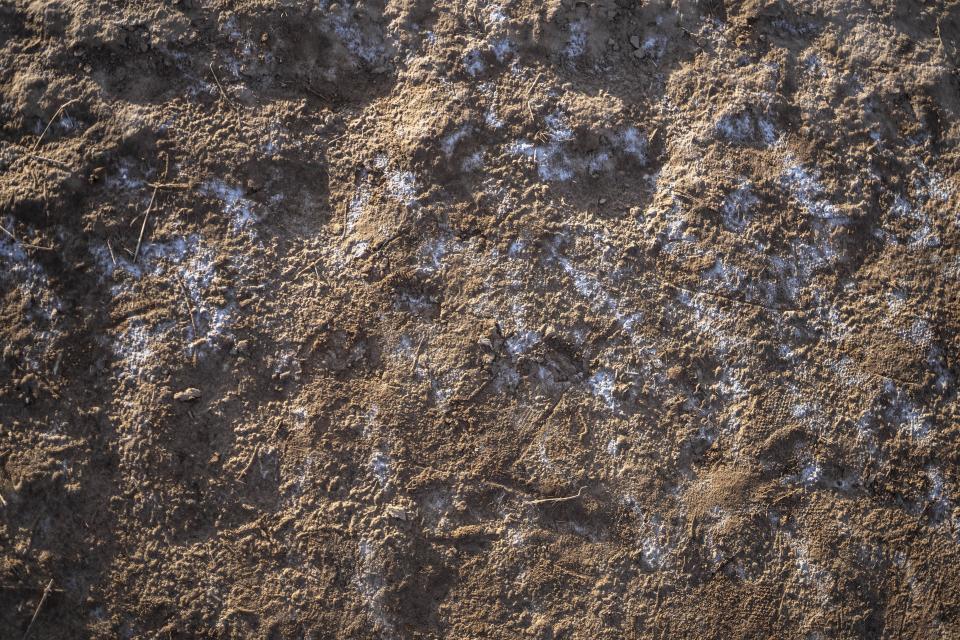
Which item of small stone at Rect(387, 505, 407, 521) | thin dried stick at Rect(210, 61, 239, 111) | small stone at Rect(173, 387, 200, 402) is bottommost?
small stone at Rect(387, 505, 407, 521)

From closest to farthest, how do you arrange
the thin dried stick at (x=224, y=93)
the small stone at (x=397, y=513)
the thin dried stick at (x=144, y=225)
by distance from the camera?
the small stone at (x=397, y=513)
the thin dried stick at (x=144, y=225)
the thin dried stick at (x=224, y=93)

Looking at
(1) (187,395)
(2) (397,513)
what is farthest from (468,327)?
(1) (187,395)

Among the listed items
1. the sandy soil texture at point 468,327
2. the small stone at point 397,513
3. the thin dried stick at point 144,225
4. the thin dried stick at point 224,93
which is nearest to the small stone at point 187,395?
the sandy soil texture at point 468,327

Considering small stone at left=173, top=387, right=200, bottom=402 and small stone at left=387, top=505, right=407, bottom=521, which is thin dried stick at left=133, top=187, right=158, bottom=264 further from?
small stone at left=387, top=505, right=407, bottom=521

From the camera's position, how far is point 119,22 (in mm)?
2775

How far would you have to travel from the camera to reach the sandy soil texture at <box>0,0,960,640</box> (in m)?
2.53

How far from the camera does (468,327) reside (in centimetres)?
264

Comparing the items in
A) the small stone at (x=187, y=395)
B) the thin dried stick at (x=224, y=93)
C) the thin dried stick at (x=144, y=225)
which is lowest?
the small stone at (x=187, y=395)

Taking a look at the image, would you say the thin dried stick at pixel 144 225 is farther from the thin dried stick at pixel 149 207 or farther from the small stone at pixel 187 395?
the small stone at pixel 187 395

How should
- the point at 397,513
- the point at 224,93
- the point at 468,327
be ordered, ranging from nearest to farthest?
1. the point at 397,513
2. the point at 468,327
3. the point at 224,93

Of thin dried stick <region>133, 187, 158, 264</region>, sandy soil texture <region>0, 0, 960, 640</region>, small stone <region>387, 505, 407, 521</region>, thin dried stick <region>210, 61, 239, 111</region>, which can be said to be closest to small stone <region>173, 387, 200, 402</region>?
sandy soil texture <region>0, 0, 960, 640</region>

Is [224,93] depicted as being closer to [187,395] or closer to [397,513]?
[187,395]

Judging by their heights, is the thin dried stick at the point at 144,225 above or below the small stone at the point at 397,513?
above

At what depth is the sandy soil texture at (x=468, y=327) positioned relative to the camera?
99.6 inches
